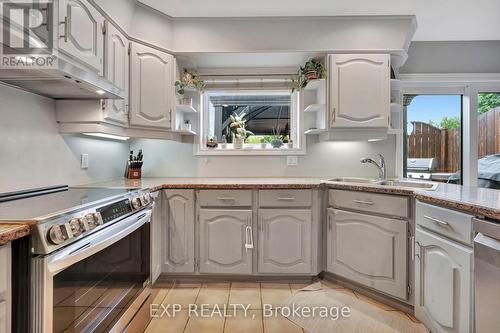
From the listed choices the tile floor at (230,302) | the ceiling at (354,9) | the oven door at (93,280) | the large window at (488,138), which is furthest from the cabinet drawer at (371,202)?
the large window at (488,138)

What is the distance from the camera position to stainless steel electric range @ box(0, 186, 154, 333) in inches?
36.3

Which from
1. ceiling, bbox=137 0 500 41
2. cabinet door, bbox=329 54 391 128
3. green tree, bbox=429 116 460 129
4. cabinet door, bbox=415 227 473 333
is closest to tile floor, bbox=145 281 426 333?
cabinet door, bbox=415 227 473 333

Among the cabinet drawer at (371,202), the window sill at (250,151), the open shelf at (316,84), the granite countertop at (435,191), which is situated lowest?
the cabinet drawer at (371,202)

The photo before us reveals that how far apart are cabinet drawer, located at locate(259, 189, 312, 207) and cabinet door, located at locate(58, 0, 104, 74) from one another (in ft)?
4.91

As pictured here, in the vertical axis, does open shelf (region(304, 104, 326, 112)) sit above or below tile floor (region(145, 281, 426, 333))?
above

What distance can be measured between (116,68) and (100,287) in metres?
1.54

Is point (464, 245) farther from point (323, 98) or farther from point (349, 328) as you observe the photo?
point (323, 98)

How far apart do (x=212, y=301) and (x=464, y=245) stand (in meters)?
1.64

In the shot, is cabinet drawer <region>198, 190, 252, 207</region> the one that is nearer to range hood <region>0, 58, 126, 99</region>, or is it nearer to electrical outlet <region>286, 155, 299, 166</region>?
electrical outlet <region>286, 155, 299, 166</region>

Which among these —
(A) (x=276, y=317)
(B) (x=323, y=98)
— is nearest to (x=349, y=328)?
(A) (x=276, y=317)

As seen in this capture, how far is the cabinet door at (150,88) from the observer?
2.25m

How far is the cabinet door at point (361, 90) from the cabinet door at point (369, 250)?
0.88 m

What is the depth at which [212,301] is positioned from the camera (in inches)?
79.6

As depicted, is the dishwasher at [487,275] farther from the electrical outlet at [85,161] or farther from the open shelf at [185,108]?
the electrical outlet at [85,161]
